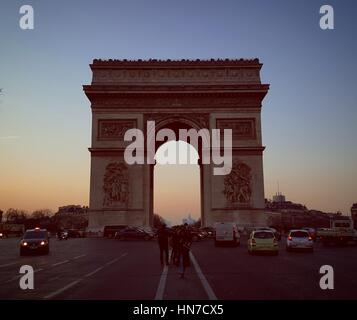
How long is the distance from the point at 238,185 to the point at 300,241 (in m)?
19.1

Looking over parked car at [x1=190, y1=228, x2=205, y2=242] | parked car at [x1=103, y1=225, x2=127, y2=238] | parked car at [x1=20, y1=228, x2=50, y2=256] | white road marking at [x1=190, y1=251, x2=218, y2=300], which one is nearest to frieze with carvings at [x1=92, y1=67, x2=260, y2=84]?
parked car at [x1=103, y1=225, x2=127, y2=238]

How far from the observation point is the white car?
26.3 m

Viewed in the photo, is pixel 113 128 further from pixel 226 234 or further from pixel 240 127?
pixel 226 234

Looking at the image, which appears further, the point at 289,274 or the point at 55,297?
the point at 289,274

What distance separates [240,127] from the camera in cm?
4675

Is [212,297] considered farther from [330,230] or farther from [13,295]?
[330,230]

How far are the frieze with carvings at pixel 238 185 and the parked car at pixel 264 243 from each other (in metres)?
20.5

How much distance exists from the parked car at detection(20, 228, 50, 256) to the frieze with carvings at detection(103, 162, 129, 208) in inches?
711

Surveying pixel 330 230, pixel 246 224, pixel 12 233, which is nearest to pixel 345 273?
pixel 330 230

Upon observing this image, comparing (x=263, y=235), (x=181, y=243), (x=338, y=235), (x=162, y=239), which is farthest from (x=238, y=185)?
(x=181, y=243)

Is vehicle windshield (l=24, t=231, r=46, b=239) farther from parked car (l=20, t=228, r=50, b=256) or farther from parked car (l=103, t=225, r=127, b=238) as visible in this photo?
parked car (l=103, t=225, r=127, b=238)

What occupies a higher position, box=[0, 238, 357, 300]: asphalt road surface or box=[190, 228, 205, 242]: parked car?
box=[190, 228, 205, 242]: parked car

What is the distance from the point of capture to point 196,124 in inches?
1849
